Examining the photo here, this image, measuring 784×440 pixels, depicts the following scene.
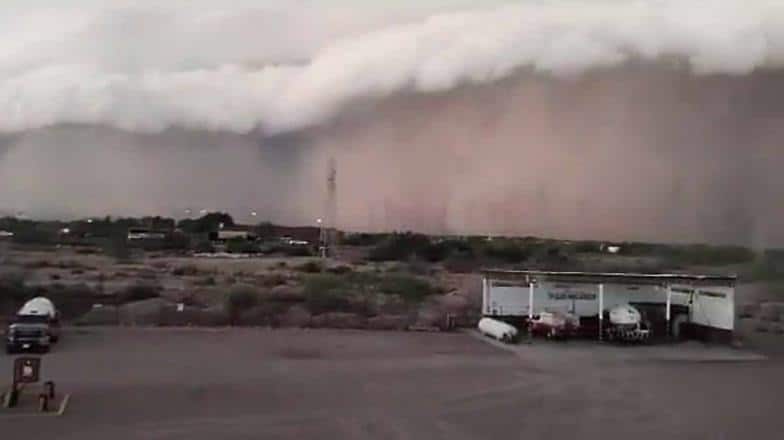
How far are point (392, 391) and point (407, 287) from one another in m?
38.0

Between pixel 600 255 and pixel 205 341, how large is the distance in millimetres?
71566

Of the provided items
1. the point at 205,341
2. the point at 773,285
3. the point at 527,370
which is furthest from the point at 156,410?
the point at 773,285

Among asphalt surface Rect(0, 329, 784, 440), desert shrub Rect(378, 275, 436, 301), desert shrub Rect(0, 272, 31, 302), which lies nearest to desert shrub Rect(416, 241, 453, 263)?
desert shrub Rect(378, 275, 436, 301)

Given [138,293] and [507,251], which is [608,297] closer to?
[138,293]

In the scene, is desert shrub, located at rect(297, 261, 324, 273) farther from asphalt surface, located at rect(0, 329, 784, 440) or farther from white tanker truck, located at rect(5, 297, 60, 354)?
white tanker truck, located at rect(5, 297, 60, 354)

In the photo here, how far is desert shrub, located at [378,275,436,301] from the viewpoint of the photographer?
5814 cm

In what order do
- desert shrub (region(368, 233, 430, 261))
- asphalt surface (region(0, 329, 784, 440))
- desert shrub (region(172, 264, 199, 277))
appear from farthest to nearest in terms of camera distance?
desert shrub (region(368, 233, 430, 261))
desert shrub (region(172, 264, 199, 277))
asphalt surface (region(0, 329, 784, 440))

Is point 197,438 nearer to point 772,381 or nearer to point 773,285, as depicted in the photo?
point 772,381

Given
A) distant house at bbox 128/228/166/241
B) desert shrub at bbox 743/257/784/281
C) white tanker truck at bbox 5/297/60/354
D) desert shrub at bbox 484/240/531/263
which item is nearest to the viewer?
white tanker truck at bbox 5/297/60/354

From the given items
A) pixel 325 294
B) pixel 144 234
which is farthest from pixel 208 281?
pixel 144 234

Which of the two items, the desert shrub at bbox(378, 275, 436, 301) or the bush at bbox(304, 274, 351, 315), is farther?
the desert shrub at bbox(378, 275, 436, 301)

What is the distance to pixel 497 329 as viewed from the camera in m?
36.0

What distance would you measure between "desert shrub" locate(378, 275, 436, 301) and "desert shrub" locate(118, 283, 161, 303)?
15.1 m

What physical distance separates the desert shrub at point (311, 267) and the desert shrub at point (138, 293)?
61.0ft
